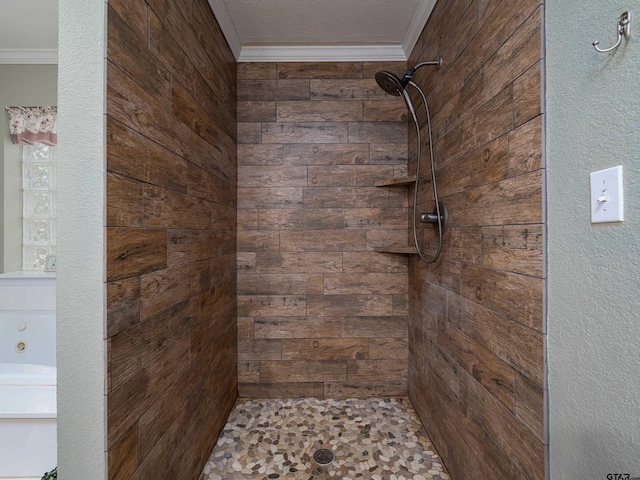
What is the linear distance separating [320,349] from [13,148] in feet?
8.84

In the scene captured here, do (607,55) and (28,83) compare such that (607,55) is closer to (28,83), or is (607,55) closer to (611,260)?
(611,260)

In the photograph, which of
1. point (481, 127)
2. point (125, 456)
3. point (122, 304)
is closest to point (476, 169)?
point (481, 127)

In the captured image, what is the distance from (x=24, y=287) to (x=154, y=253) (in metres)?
1.63

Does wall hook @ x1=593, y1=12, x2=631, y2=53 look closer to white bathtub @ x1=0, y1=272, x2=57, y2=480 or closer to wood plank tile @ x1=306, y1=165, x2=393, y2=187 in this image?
wood plank tile @ x1=306, y1=165, x2=393, y2=187

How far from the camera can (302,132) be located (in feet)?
6.69

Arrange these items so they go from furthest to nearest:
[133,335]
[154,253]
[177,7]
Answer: [177,7], [154,253], [133,335]

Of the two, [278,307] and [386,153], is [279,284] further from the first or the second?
[386,153]

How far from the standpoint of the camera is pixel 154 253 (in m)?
1.01

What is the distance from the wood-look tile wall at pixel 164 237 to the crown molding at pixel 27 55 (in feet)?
4.64

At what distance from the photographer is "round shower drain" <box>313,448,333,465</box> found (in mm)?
1498

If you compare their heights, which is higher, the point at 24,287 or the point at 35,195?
the point at 35,195

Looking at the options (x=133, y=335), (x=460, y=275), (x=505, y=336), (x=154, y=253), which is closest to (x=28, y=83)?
(x=154, y=253)

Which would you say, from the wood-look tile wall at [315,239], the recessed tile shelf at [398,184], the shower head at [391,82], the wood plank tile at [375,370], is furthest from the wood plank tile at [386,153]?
the wood plank tile at [375,370]

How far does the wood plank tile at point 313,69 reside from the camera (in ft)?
6.68
